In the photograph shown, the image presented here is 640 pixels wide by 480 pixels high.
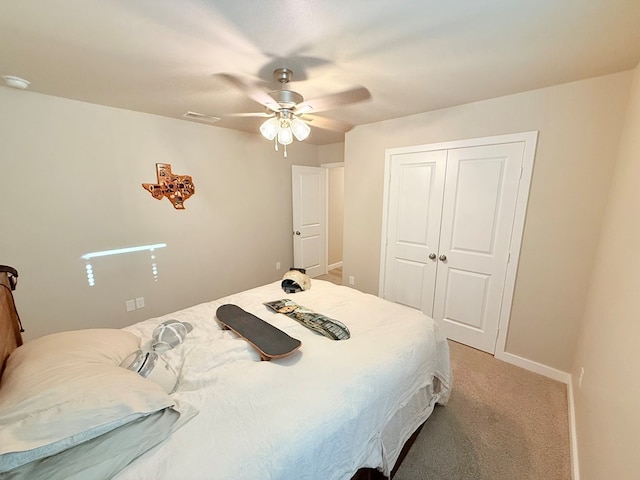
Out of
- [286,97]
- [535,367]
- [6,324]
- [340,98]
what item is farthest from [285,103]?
[535,367]

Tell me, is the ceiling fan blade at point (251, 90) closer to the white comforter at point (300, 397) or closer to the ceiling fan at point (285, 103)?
the ceiling fan at point (285, 103)

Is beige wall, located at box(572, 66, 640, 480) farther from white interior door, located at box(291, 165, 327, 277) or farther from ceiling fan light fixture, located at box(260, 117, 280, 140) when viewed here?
white interior door, located at box(291, 165, 327, 277)

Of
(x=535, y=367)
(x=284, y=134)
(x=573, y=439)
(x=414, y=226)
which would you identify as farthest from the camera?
(x=414, y=226)

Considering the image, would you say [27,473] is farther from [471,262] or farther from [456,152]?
[456,152]

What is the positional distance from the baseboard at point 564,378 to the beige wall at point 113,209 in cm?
326

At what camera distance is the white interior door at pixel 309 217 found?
4254mm

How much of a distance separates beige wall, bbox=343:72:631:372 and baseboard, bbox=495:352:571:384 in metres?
0.04

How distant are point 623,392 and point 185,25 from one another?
250cm

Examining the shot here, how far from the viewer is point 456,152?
8.27 ft

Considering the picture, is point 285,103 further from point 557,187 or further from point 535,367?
point 535,367

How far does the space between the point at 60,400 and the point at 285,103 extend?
5.66 feet

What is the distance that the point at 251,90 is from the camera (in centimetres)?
207

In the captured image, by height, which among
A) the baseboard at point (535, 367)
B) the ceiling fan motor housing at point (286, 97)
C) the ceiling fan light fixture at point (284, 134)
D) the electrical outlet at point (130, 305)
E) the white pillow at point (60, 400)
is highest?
the ceiling fan motor housing at point (286, 97)

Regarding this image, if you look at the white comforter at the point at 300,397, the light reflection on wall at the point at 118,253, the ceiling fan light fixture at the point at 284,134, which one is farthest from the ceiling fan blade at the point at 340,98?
the light reflection on wall at the point at 118,253
